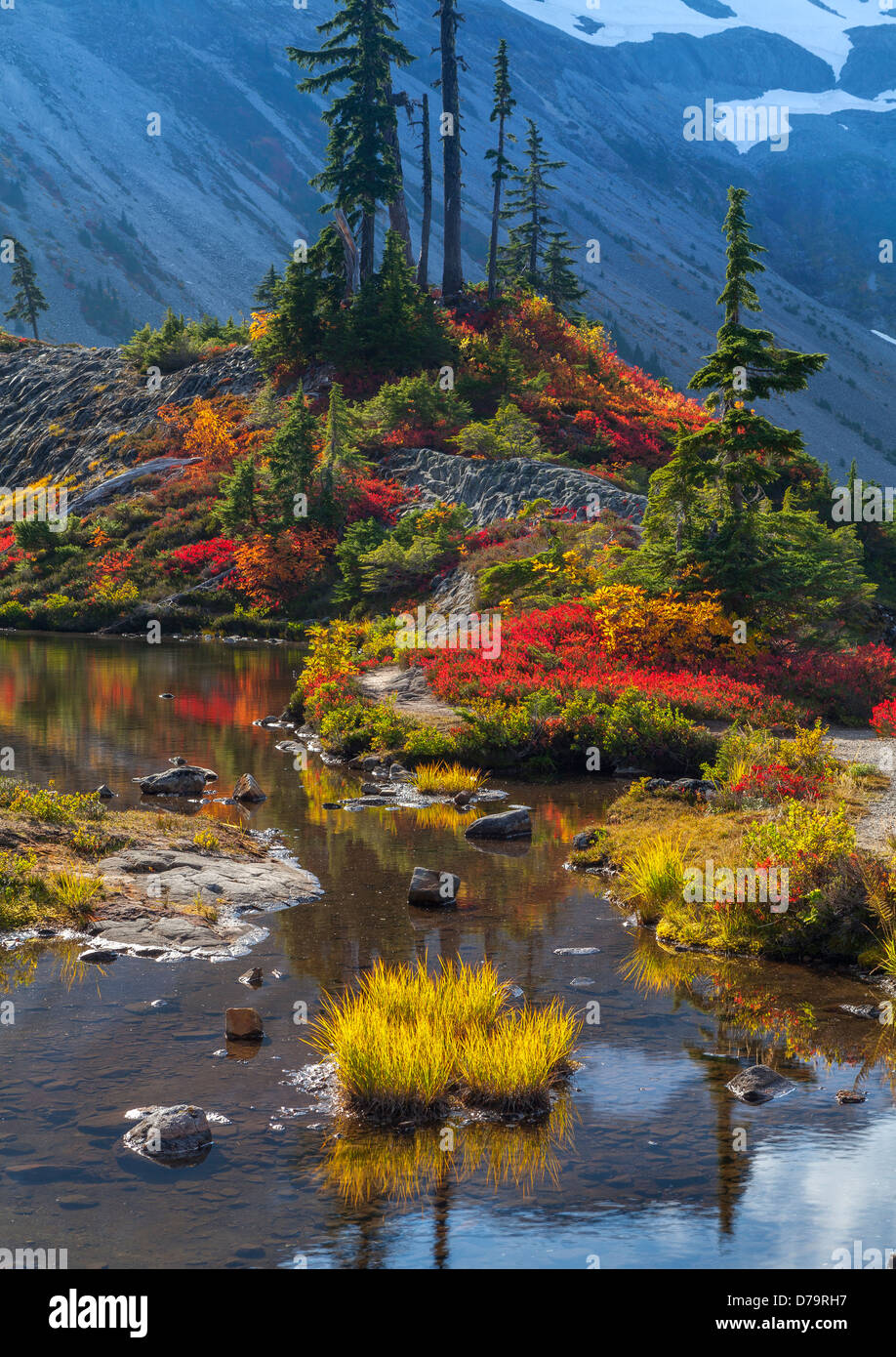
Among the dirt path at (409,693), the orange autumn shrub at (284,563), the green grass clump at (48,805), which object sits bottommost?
the green grass clump at (48,805)

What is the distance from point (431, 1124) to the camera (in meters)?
8.40

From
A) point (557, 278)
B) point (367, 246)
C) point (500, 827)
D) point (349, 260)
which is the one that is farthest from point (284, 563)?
point (557, 278)

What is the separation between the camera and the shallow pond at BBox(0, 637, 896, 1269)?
271 inches

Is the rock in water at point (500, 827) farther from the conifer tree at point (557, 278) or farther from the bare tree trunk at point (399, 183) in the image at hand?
the conifer tree at point (557, 278)

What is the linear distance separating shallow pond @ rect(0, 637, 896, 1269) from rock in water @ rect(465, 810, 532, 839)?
1.73 m

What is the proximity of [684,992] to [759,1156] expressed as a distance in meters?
3.18

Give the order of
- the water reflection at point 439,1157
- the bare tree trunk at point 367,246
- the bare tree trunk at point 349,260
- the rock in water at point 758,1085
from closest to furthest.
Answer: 1. the water reflection at point 439,1157
2. the rock in water at point 758,1085
3. the bare tree trunk at point 349,260
4. the bare tree trunk at point 367,246

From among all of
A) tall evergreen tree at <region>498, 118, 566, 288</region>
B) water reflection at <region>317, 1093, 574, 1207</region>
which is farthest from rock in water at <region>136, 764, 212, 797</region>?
tall evergreen tree at <region>498, 118, 566, 288</region>

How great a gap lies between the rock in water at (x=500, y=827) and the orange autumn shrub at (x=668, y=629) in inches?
346

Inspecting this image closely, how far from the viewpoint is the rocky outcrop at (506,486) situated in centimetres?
3544

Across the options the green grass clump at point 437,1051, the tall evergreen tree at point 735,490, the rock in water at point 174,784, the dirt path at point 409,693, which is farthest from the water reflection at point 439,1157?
the tall evergreen tree at point 735,490

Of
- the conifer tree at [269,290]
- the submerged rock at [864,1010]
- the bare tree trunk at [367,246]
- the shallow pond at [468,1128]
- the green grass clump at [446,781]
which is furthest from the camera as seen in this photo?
the conifer tree at [269,290]
